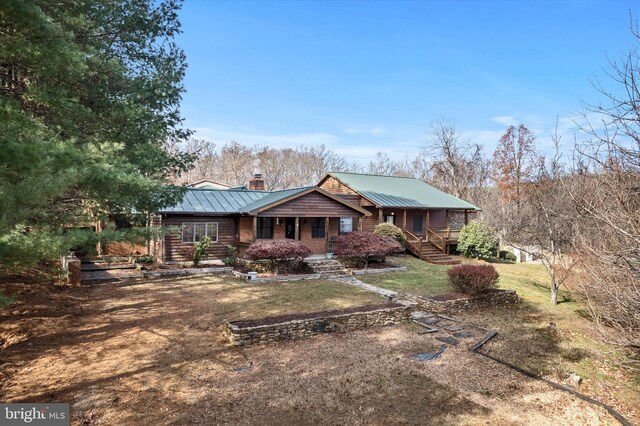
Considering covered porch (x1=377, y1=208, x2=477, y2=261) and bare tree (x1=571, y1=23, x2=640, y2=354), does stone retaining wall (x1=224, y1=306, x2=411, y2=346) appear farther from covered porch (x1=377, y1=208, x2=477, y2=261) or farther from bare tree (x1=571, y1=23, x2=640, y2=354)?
covered porch (x1=377, y1=208, x2=477, y2=261)

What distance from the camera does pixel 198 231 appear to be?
19500 millimetres

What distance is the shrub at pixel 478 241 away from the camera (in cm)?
2464

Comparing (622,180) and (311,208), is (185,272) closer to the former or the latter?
(311,208)

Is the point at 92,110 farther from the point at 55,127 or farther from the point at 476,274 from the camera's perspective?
the point at 476,274

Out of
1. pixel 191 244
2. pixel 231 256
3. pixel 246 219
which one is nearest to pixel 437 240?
pixel 246 219

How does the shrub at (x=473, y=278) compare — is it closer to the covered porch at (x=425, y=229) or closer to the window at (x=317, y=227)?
the covered porch at (x=425, y=229)

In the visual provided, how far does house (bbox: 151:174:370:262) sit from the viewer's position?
18.7 m

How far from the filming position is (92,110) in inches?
372

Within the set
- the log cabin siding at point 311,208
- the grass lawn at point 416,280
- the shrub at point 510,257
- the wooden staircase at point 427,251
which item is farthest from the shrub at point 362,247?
the shrub at point 510,257

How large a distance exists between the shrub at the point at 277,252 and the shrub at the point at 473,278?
7.23 m

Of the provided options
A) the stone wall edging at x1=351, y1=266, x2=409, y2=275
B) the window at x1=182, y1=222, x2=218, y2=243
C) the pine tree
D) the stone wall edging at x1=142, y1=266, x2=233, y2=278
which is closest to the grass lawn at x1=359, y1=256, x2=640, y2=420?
the stone wall edging at x1=351, y1=266, x2=409, y2=275

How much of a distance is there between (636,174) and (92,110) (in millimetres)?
12022

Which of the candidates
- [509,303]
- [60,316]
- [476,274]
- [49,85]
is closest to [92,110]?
[49,85]

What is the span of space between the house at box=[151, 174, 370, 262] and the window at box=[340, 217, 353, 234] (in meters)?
0.75
